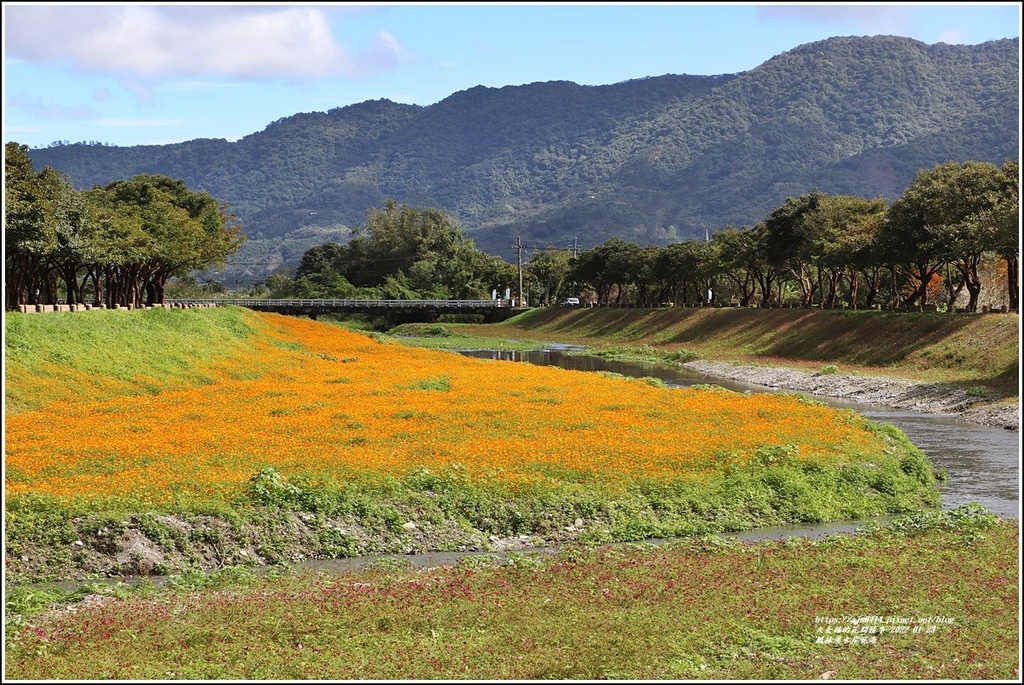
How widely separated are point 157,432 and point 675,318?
91.9m

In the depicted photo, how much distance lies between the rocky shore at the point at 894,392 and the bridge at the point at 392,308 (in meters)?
90.6

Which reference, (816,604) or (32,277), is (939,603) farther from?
(32,277)

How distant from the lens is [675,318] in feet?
391

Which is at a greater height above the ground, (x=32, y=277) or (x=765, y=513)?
(x=32, y=277)

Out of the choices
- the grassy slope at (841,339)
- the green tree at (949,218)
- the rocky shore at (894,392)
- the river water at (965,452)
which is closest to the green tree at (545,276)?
the grassy slope at (841,339)

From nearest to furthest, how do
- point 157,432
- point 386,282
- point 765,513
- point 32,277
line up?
point 765,513 → point 157,432 → point 32,277 → point 386,282

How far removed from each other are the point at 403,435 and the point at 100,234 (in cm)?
4751

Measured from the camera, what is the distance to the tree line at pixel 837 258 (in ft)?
230

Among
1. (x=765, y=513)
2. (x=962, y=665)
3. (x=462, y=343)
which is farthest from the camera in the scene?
(x=462, y=343)

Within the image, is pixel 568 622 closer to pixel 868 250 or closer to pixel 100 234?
pixel 100 234

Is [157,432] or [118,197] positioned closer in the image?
[157,432]

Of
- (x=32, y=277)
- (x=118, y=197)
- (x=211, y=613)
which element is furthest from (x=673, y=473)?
(x=118, y=197)

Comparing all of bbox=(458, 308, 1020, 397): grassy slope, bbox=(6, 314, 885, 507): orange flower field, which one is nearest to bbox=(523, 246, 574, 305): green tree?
bbox=(458, 308, 1020, 397): grassy slope

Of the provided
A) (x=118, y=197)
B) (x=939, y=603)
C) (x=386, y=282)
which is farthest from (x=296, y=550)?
(x=386, y=282)
